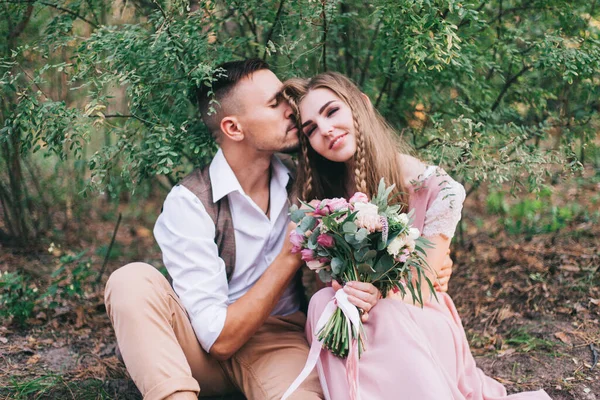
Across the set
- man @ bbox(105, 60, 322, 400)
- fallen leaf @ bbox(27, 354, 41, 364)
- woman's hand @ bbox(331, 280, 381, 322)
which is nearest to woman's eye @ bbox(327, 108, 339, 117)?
man @ bbox(105, 60, 322, 400)

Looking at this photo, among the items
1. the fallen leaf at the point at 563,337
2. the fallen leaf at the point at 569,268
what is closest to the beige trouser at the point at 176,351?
the fallen leaf at the point at 563,337

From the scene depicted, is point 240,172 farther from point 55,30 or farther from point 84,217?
point 84,217

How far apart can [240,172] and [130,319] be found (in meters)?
1.03

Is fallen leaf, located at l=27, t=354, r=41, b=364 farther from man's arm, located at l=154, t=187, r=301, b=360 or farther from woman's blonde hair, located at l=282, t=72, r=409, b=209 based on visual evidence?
woman's blonde hair, located at l=282, t=72, r=409, b=209

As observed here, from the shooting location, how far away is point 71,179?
225 inches

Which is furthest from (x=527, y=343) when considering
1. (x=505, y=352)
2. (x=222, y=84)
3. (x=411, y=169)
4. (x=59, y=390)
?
(x=59, y=390)

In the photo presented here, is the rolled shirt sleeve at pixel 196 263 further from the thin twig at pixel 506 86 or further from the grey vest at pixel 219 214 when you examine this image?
the thin twig at pixel 506 86

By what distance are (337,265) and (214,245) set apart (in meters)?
0.69

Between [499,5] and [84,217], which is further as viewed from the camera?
[84,217]

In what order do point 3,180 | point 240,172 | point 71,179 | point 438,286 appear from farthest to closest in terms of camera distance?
point 71,179 < point 3,180 < point 240,172 < point 438,286

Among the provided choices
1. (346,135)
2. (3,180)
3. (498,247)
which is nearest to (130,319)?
(346,135)

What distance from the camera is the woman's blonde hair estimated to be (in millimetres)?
3109

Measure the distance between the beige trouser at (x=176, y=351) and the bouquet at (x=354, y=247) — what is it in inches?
15.6

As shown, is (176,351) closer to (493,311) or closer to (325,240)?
Answer: (325,240)
